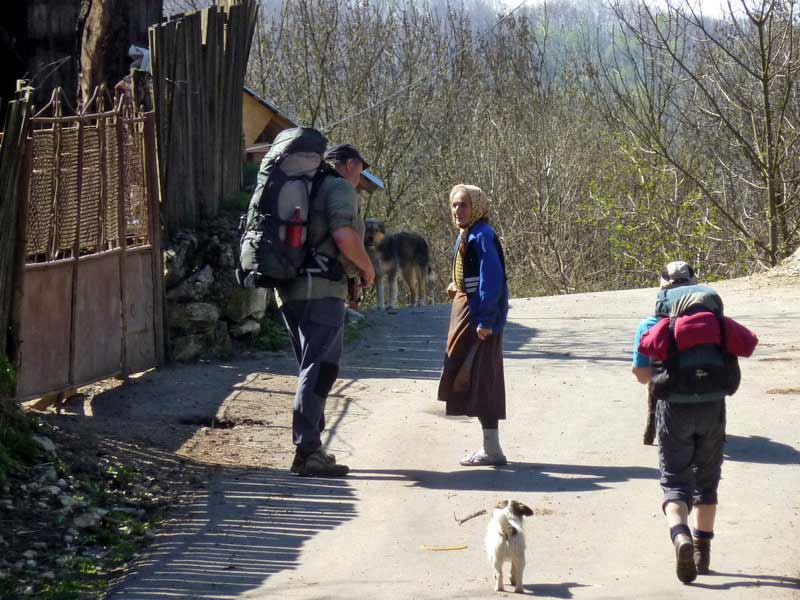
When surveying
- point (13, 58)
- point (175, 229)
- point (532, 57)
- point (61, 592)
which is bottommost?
point (61, 592)

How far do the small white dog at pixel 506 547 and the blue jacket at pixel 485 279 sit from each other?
2.26 meters

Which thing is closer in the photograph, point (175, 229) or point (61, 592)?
point (61, 592)

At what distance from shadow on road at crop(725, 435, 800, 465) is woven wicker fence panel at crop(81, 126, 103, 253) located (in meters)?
5.18

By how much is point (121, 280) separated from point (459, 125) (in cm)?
2018

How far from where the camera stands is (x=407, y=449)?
25.2 ft

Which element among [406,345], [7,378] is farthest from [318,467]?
[406,345]

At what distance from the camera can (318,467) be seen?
6844mm

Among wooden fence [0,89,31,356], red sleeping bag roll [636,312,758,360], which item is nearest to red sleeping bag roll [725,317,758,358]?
red sleeping bag roll [636,312,758,360]

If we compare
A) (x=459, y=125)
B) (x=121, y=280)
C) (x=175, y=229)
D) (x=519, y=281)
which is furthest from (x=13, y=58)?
(x=459, y=125)

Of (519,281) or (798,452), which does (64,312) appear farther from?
(519,281)

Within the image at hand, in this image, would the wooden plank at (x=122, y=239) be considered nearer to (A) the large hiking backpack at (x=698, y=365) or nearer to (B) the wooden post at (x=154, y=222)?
(B) the wooden post at (x=154, y=222)

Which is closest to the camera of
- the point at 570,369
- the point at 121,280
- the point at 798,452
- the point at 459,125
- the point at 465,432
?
the point at 798,452

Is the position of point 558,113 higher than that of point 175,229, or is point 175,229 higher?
point 558,113

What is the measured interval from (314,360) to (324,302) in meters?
0.37
